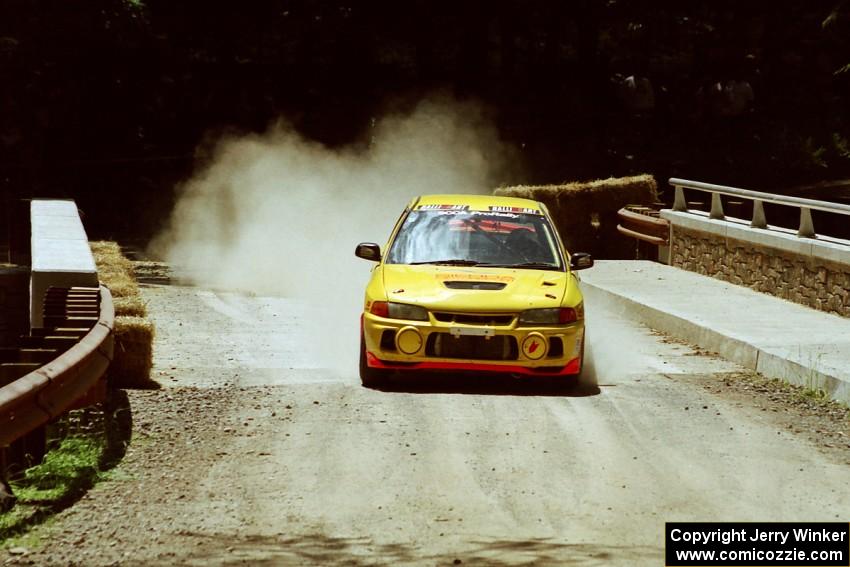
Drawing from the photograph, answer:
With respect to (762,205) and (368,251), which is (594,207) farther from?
(368,251)

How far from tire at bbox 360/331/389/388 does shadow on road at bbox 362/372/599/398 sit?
0.05 m

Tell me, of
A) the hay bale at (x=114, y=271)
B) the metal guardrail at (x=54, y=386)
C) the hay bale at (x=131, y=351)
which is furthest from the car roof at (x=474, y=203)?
the metal guardrail at (x=54, y=386)

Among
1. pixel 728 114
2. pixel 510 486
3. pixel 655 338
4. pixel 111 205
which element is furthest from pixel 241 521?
pixel 728 114

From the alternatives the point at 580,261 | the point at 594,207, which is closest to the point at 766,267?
the point at 580,261

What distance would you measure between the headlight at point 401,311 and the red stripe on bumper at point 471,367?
35cm

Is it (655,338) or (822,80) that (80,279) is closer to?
(655,338)

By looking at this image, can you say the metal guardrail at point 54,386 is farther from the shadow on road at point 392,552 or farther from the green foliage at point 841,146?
the green foliage at point 841,146

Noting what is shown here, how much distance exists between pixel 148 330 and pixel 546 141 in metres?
33.5

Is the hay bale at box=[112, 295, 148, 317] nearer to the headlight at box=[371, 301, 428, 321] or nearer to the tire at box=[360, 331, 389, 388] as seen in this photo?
the tire at box=[360, 331, 389, 388]

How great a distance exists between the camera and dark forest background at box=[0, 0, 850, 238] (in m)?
37.8

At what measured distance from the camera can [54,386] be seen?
7582 mm

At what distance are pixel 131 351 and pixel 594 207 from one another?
15.3 m

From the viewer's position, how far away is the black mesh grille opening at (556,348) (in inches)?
439

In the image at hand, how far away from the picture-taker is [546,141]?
43.7 meters
